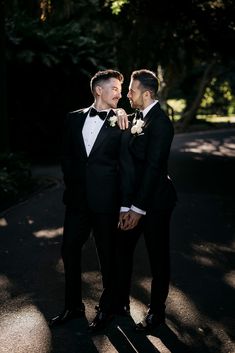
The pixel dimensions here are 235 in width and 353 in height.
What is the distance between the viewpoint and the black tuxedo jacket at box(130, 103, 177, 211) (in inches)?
160

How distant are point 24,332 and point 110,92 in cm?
222

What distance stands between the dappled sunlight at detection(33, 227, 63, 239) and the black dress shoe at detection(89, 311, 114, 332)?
3.06 metres

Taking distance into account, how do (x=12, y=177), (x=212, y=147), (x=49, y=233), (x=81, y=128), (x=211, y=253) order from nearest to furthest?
1. (x=81, y=128)
2. (x=211, y=253)
3. (x=49, y=233)
4. (x=12, y=177)
5. (x=212, y=147)

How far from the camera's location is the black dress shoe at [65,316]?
4461 millimetres

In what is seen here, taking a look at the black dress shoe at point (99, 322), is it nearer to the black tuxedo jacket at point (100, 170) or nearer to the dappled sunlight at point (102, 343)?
the dappled sunlight at point (102, 343)

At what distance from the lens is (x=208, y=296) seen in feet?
16.8

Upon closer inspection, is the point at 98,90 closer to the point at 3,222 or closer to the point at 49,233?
the point at 49,233

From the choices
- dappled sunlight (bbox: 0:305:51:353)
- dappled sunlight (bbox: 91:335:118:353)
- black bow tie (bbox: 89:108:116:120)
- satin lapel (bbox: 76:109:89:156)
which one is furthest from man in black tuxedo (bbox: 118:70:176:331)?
dappled sunlight (bbox: 0:305:51:353)

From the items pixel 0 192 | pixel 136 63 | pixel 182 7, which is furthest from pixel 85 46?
pixel 0 192

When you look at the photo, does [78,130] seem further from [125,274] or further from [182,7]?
[182,7]

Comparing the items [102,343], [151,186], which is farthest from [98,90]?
[102,343]

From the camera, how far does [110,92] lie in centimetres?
431

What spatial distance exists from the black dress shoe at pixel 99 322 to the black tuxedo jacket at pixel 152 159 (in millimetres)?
1065

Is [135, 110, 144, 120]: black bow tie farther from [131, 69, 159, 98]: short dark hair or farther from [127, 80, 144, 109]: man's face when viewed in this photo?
[131, 69, 159, 98]: short dark hair
